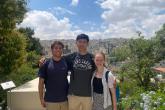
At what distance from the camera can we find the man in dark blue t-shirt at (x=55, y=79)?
17.6 feet

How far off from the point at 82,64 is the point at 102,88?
0.43 metres

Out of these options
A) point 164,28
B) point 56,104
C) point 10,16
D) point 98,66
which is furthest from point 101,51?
point 164,28

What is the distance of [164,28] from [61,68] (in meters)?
51.9

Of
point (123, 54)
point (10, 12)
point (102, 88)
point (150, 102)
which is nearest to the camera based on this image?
point (102, 88)

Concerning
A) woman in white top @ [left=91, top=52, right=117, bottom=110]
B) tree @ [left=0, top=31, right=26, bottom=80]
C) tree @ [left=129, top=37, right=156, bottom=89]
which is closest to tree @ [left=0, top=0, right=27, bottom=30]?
tree @ [left=0, top=31, right=26, bottom=80]

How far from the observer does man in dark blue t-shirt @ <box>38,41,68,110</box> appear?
536 centimetres

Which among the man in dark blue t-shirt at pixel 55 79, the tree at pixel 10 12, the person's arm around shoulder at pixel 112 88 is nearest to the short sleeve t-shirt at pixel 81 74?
the man in dark blue t-shirt at pixel 55 79

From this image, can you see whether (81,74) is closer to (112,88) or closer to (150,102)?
(112,88)

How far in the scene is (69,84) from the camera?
5445mm

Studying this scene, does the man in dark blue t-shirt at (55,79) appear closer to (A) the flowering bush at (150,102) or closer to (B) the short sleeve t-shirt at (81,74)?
(B) the short sleeve t-shirt at (81,74)

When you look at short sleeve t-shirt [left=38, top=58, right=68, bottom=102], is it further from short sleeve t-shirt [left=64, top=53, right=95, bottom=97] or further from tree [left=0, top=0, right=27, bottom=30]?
tree [left=0, top=0, right=27, bottom=30]

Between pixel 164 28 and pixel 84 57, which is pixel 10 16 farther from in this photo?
pixel 164 28

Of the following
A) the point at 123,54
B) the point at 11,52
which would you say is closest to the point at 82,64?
the point at 11,52

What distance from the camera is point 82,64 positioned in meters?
5.30
